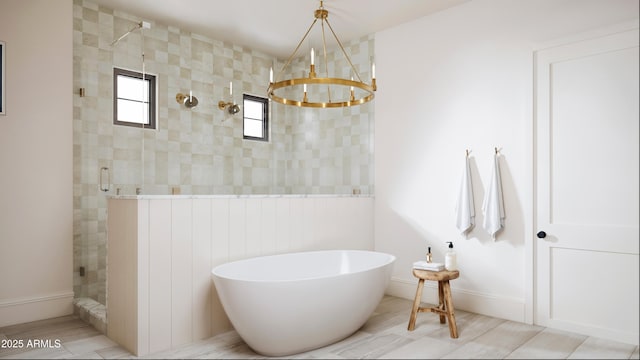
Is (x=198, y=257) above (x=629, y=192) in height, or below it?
below

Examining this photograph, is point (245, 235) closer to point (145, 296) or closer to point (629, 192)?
point (145, 296)

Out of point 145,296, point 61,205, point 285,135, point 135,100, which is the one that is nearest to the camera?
point 145,296

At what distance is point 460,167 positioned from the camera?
395cm

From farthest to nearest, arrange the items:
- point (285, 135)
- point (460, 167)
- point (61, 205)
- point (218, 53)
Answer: point (285, 135)
point (218, 53)
point (460, 167)
point (61, 205)

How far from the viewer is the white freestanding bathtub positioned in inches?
105

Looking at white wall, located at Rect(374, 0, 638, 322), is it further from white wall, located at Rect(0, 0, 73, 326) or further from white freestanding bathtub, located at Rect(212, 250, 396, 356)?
white wall, located at Rect(0, 0, 73, 326)

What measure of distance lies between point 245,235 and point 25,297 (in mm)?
1885

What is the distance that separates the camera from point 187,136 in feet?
15.0

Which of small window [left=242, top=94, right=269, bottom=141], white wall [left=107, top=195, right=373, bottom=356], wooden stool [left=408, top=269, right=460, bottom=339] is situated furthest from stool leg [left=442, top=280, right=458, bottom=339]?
small window [left=242, top=94, right=269, bottom=141]

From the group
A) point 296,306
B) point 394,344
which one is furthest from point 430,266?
point 296,306

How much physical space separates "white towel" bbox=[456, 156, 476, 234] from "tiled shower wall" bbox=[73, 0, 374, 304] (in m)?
1.15

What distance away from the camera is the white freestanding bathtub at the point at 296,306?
8.75 ft

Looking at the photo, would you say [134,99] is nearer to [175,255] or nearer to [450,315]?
[175,255]

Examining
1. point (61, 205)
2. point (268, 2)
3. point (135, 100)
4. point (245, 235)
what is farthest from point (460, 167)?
point (61, 205)
